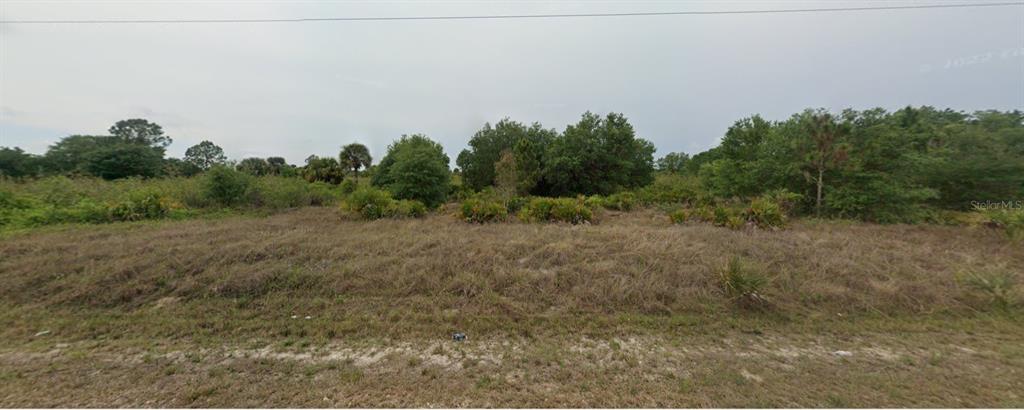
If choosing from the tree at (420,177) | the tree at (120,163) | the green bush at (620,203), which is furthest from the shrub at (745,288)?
the tree at (120,163)

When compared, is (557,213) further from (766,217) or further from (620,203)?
(766,217)

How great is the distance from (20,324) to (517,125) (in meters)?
21.9

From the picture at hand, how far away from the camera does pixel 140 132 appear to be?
3347 centimetres

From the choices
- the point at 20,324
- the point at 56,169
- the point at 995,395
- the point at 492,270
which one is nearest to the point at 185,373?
the point at 20,324

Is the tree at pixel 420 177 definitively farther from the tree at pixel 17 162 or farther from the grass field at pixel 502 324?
the tree at pixel 17 162

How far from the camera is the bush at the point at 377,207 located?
9023 millimetres

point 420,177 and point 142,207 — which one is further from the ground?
point 420,177

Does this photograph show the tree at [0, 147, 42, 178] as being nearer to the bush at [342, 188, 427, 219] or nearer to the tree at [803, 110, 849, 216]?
the bush at [342, 188, 427, 219]

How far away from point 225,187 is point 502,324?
1341 centimetres

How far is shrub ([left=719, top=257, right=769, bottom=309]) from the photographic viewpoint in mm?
3662

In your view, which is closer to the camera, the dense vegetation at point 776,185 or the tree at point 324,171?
the dense vegetation at point 776,185

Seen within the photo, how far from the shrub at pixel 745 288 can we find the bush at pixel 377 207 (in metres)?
8.22
